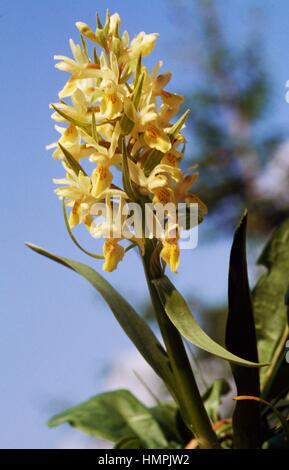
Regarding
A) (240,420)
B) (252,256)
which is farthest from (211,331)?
(240,420)

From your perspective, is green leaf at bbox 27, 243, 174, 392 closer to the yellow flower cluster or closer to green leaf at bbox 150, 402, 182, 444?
the yellow flower cluster

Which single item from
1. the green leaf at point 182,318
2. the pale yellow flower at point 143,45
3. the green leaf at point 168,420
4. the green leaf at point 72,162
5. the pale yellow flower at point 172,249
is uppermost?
the pale yellow flower at point 143,45

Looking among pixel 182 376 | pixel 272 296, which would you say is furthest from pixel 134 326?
pixel 272 296

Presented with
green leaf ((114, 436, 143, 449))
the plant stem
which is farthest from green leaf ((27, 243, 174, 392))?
green leaf ((114, 436, 143, 449))

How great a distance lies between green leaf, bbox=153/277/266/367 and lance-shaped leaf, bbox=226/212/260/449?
22 mm

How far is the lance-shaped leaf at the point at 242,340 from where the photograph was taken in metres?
0.49

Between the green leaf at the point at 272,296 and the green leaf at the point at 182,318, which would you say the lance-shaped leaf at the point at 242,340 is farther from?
the green leaf at the point at 272,296

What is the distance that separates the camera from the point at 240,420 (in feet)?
1.73

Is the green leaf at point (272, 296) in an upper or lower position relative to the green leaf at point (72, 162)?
lower

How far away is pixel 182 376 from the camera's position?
523mm

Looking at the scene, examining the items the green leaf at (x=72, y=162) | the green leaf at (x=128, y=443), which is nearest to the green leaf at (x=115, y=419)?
the green leaf at (x=128, y=443)

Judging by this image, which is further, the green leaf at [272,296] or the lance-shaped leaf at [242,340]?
the green leaf at [272,296]

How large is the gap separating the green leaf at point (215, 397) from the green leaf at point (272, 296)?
0.09m

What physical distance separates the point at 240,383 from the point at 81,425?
0.73 ft
